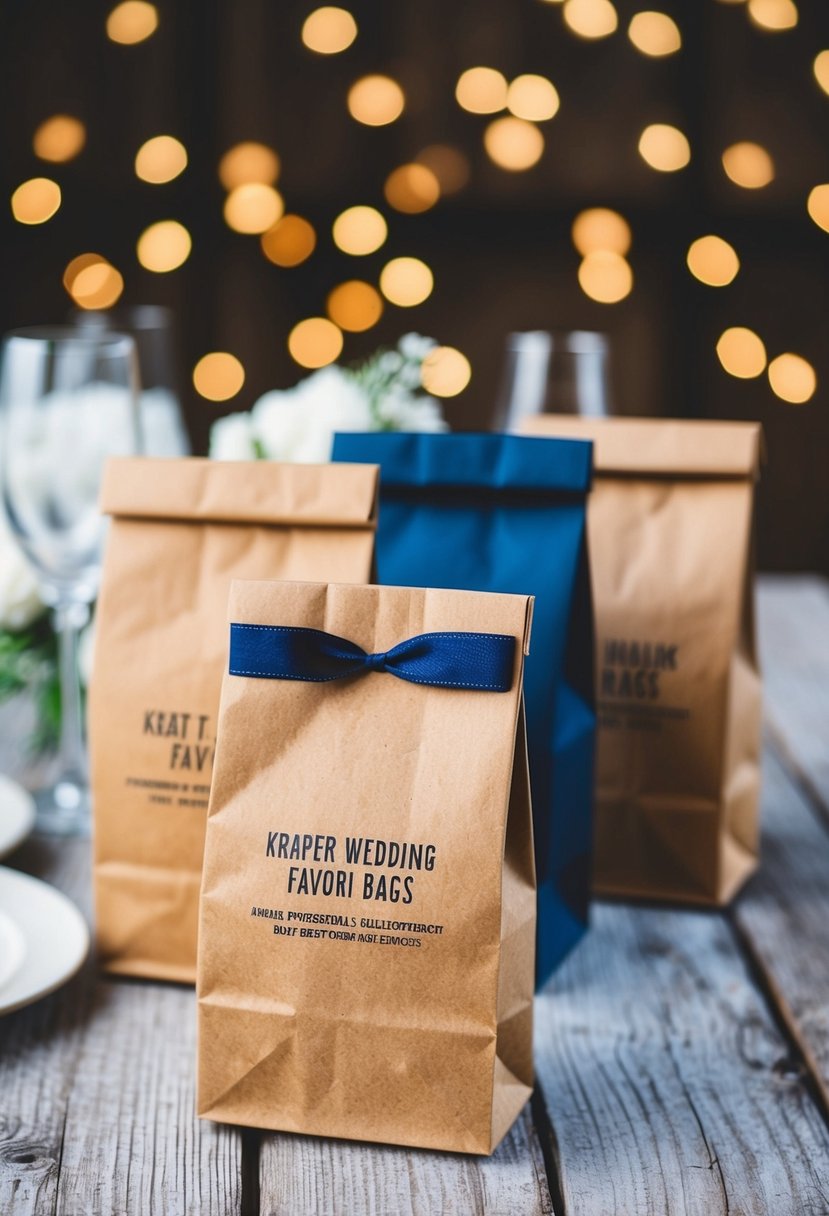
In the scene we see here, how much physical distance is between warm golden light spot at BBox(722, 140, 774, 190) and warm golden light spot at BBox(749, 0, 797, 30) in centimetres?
23

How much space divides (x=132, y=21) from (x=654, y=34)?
1.03 m

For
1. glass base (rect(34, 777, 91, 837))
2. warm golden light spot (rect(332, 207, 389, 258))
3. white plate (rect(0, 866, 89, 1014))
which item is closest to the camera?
white plate (rect(0, 866, 89, 1014))

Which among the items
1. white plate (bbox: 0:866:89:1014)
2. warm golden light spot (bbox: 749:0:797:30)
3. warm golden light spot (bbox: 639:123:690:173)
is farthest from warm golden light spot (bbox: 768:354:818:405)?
white plate (bbox: 0:866:89:1014)

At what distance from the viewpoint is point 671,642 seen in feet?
3.05

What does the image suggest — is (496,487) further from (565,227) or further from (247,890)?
(565,227)

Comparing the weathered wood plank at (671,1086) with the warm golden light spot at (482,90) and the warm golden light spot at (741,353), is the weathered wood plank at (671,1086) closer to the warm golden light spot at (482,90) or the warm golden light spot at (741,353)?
the warm golden light spot at (741,353)

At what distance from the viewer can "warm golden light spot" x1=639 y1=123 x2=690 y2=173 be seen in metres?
2.49

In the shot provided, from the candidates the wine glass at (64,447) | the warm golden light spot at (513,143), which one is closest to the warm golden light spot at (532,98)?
the warm golden light spot at (513,143)

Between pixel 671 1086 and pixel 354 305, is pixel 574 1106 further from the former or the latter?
pixel 354 305

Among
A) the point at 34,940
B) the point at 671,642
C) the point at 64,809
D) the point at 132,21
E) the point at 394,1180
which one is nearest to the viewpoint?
the point at 394,1180

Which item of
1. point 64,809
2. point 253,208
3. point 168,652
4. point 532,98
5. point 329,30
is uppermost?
point 329,30

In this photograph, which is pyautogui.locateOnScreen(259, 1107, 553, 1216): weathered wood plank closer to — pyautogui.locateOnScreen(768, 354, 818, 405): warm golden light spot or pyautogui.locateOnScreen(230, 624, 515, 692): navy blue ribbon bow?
pyautogui.locateOnScreen(230, 624, 515, 692): navy blue ribbon bow

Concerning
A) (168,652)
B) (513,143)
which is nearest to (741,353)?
(513,143)

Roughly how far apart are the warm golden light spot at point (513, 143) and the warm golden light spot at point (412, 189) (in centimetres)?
13
